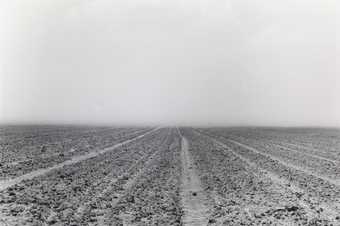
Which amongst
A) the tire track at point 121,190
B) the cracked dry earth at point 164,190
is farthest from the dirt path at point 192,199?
the tire track at point 121,190

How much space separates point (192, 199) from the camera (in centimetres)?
1301

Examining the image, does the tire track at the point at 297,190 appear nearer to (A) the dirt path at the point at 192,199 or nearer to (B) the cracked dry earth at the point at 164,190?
(B) the cracked dry earth at the point at 164,190

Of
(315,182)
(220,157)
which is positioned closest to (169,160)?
(220,157)

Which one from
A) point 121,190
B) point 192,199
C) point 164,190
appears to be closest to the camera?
point 192,199

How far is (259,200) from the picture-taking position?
516 inches

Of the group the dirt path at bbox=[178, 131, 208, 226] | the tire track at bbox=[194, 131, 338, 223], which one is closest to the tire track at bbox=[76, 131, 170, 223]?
the dirt path at bbox=[178, 131, 208, 226]

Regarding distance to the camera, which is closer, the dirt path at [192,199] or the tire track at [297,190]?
the dirt path at [192,199]

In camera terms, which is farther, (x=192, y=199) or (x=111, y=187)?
(x=111, y=187)

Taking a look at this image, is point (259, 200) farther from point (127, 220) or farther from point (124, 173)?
point (124, 173)

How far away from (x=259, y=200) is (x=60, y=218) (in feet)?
21.2

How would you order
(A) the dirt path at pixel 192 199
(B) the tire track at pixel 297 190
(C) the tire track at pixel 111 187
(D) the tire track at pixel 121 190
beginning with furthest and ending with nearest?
(B) the tire track at pixel 297 190
(C) the tire track at pixel 111 187
(A) the dirt path at pixel 192 199
(D) the tire track at pixel 121 190

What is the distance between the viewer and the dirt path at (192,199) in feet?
34.8

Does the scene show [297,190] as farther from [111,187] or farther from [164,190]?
[111,187]

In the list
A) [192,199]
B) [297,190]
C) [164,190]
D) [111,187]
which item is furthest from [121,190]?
[297,190]
